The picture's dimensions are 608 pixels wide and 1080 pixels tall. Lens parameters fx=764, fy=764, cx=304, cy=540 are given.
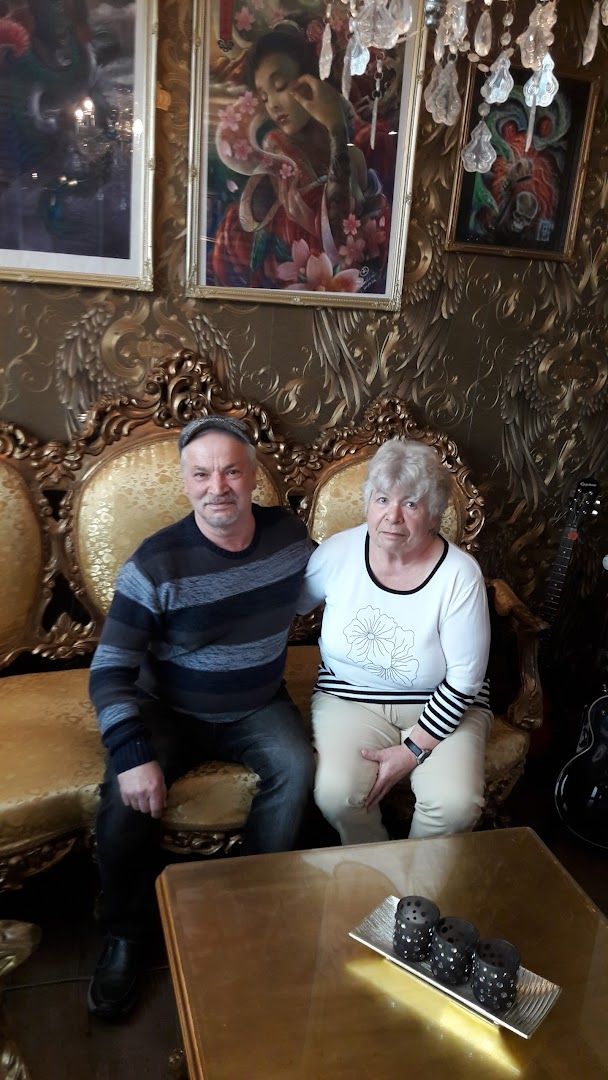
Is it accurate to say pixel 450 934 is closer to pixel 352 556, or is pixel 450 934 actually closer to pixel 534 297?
pixel 352 556

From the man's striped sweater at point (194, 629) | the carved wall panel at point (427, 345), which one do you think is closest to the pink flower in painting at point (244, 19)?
the carved wall panel at point (427, 345)

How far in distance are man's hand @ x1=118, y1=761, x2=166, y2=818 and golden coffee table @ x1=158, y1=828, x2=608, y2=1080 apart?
238mm

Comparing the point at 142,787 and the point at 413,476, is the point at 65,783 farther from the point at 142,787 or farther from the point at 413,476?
the point at 413,476

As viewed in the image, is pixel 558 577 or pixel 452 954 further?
pixel 558 577

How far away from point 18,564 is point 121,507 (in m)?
0.30

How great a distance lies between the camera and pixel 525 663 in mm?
2055

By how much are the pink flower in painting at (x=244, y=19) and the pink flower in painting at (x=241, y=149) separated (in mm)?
266

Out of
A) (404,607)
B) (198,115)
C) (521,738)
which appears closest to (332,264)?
(198,115)

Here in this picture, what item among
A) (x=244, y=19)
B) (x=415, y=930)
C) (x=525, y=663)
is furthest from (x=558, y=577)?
(x=244, y=19)

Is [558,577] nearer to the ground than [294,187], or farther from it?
nearer to the ground

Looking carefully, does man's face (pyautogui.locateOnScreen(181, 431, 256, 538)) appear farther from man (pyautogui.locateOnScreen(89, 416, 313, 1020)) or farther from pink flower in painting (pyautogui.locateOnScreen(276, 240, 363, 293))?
pink flower in painting (pyautogui.locateOnScreen(276, 240, 363, 293))

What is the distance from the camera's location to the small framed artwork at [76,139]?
73.0 inches

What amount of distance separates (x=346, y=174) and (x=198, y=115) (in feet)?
1.45

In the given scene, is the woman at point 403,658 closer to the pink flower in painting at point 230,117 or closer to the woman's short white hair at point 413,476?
the woman's short white hair at point 413,476
